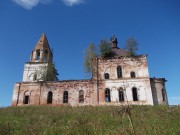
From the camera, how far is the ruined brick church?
88.8 feet

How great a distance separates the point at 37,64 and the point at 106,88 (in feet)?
51.3

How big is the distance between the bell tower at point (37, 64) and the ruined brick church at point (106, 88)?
498 cm

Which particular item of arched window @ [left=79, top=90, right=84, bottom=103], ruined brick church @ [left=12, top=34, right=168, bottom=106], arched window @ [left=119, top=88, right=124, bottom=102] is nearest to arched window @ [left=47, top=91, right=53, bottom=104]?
ruined brick church @ [left=12, top=34, right=168, bottom=106]

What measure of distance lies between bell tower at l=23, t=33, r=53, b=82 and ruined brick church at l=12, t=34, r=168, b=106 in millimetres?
4979

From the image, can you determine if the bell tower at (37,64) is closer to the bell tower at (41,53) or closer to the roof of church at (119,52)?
the bell tower at (41,53)

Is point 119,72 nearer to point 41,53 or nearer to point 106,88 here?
point 106,88

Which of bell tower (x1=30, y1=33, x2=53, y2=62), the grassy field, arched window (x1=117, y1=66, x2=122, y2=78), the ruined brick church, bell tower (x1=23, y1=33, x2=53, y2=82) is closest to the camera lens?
the grassy field

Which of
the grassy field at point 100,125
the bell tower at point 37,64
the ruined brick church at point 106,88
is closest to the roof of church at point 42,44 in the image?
the bell tower at point 37,64

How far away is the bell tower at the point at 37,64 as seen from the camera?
34.7 m

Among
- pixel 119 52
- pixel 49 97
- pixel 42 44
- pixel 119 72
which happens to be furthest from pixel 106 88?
pixel 42 44

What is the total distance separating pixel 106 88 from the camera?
92.1ft

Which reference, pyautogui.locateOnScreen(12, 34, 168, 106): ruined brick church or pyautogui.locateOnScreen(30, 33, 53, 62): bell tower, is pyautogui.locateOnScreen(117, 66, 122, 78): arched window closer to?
pyautogui.locateOnScreen(12, 34, 168, 106): ruined brick church

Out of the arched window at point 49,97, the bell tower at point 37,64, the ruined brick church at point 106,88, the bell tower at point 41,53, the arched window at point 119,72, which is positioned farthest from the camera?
the bell tower at point 41,53

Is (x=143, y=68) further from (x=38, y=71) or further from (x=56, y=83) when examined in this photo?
(x=38, y=71)
